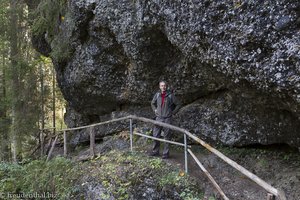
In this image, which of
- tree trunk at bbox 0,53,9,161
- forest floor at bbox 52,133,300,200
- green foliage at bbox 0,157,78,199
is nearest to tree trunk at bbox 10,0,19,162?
tree trunk at bbox 0,53,9,161

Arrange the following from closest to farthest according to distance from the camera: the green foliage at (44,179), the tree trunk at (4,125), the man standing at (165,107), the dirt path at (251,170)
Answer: the dirt path at (251,170), the man standing at (165,107), the green foliage at (44,179), the tree trunk at (4,125)

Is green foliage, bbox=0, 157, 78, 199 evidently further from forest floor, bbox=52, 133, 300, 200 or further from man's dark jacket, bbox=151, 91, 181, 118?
man's dark jacket, bbox=151, 91, 181, 118

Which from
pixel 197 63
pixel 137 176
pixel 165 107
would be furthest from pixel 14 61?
pixel 137 176

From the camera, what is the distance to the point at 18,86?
54.4 feet

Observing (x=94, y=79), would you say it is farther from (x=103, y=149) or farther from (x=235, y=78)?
(x=235, y=78)

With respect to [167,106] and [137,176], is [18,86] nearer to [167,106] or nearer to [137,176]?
[167,106]

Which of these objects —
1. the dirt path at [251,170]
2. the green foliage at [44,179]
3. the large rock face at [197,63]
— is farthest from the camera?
the green foliage at [44,179]

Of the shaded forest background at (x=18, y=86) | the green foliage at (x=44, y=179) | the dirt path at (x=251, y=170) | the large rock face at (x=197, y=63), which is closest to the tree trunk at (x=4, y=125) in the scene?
the shaded forest background at (x=18, y=86)

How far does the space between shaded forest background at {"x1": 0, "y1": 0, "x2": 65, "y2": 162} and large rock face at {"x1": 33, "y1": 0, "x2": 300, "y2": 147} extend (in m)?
2.87

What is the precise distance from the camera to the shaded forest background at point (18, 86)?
16.2 meters

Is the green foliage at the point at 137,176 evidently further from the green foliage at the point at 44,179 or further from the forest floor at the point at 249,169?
the green foliage at the point at 44,179

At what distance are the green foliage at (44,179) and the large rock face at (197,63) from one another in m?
3.83

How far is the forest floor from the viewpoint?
712 cm

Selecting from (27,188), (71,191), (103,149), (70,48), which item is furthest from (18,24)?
(71,191)
